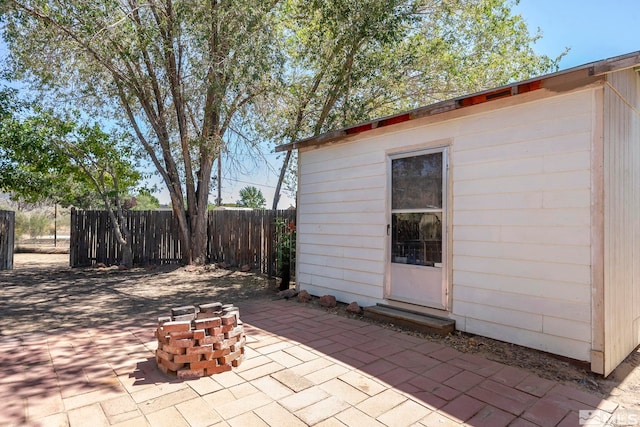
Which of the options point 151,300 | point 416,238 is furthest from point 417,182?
point 151,300

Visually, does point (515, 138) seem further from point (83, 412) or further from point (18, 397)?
point (18, 397)

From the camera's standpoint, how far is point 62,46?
653 cm

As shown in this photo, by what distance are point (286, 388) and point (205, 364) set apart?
2.12ft

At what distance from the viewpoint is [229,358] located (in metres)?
2.79

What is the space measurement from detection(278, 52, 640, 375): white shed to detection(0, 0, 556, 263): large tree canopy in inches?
132

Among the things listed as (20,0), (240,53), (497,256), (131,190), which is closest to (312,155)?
(240,53)

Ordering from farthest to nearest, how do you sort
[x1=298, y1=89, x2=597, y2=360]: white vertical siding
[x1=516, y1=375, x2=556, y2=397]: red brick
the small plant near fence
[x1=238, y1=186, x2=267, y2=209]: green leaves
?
[x1=238, y1=186, x2=267, y2=209]: green leaves
the small plant near fence
[x1=298, y1=89, x2=597, y2=360]: white vertical siding
[x1=516, y1=375, x2=556, y2=397]: red brick

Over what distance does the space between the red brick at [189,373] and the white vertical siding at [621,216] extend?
3.08 metres

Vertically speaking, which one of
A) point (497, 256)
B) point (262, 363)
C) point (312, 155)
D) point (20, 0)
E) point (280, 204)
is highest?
point (20, 0)

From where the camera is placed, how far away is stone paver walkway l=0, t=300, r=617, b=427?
2.14 metres

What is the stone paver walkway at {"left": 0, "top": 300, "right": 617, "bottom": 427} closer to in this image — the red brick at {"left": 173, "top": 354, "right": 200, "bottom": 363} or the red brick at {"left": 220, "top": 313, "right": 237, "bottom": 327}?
the red brick at {"left": 173, "top": 354, "right": 200, "bottom": 363}

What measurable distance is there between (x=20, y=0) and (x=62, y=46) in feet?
2.69

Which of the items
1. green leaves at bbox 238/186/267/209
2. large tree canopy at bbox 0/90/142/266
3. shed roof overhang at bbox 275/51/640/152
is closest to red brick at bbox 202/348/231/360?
shed roof overhang at bbox 275/51/640/152

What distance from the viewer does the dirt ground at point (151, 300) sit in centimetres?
283
